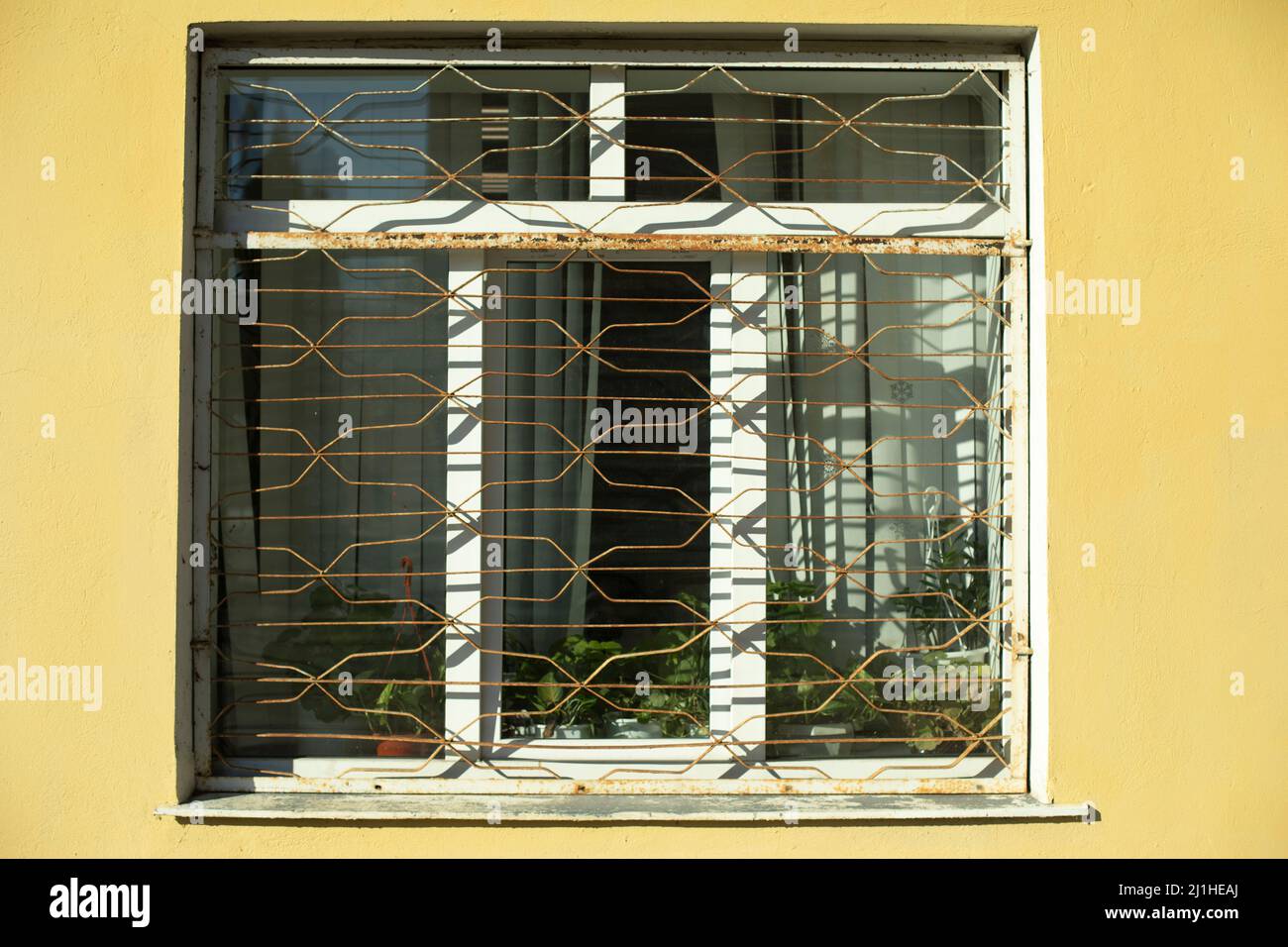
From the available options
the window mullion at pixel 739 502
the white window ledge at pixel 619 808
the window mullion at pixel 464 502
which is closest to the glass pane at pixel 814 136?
the window mullion at pixel 739 502

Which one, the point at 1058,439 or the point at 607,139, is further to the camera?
the point at 607,139

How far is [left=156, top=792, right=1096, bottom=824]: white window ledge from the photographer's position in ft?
7.93

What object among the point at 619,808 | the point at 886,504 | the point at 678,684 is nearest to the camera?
the point at 619,808

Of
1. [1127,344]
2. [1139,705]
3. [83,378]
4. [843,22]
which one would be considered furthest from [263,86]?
[1139,705]

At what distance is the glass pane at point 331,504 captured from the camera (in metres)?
2.58

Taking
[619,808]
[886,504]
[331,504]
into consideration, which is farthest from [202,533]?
[886,504]

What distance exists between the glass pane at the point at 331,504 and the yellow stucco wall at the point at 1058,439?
7.3 inches

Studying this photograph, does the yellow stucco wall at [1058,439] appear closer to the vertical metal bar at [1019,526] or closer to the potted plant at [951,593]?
the vertical metal bar at [1019,526]

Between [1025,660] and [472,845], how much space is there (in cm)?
141

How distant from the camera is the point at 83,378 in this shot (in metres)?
2.45

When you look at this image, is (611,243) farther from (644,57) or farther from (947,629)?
(947,629)

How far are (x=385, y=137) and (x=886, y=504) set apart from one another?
1614 millimetres

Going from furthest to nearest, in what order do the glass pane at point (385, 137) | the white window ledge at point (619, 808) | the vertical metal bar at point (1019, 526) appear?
1. the glass pane at point (385, 137)
2. the vertical metal bar at point (1019, 526)
3. the white window ledge at point (619, 808)

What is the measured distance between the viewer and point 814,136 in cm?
271
